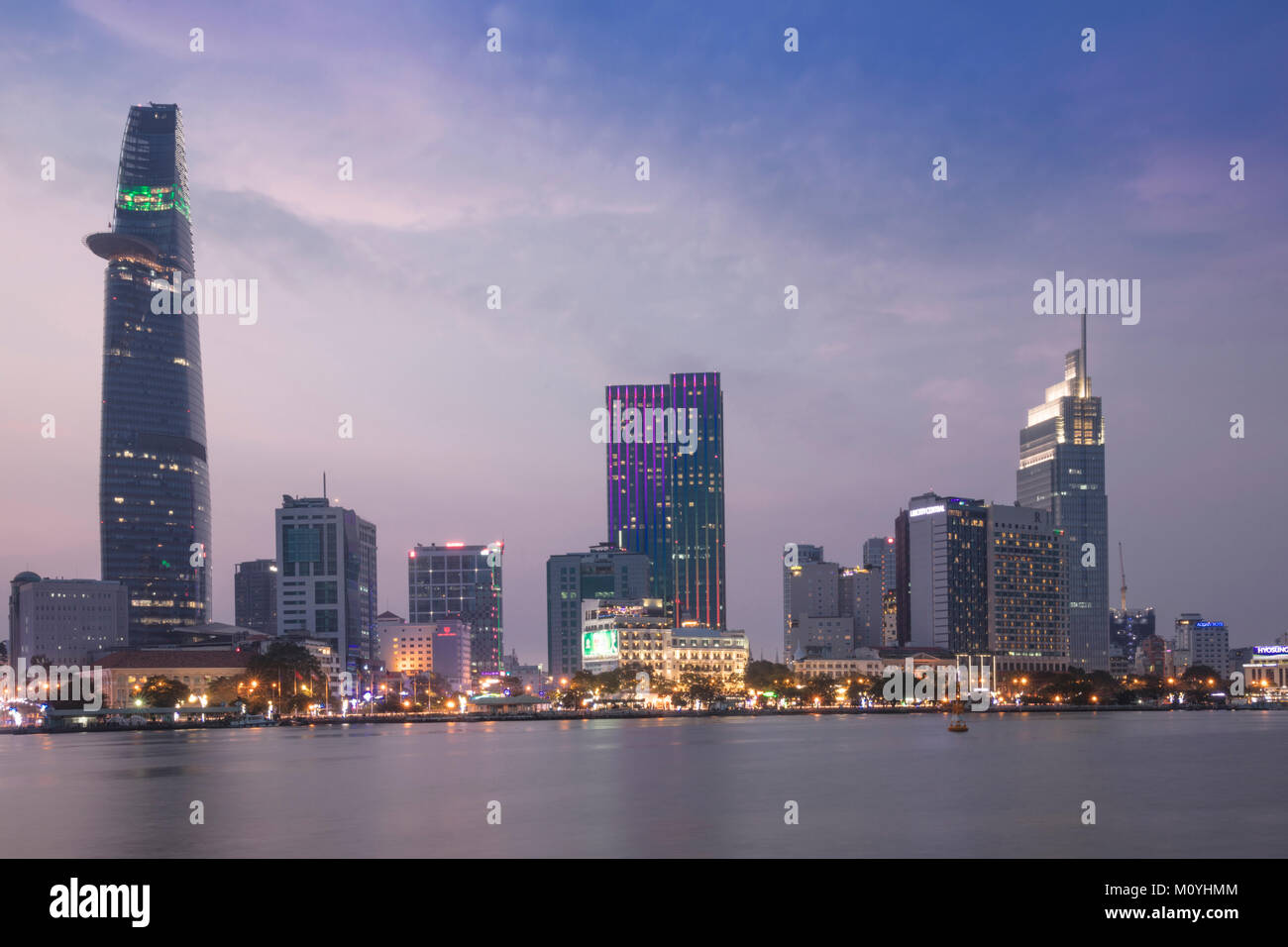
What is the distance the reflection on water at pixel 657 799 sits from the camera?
6122 cm

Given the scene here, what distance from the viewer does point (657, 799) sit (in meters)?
81.0

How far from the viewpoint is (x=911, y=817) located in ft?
233

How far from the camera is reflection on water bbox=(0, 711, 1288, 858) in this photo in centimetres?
6122

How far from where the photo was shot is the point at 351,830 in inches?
2635
